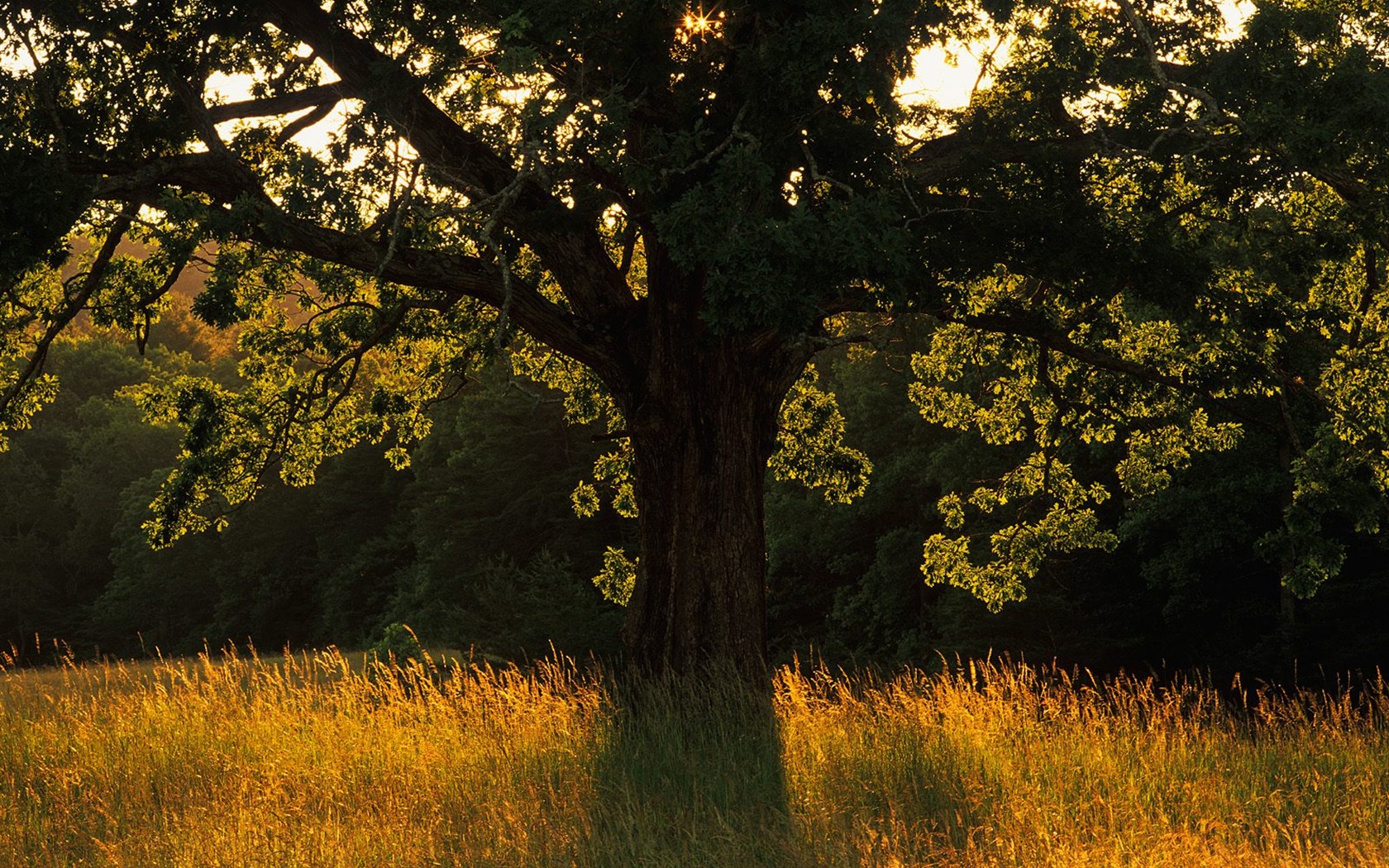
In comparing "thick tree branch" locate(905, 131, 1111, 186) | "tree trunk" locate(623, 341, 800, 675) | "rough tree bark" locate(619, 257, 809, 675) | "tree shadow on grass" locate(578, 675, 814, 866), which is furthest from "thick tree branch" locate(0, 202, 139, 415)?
"thick tree branch" locate(905, 131, 1111, 186)

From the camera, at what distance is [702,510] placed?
1141 centimetres

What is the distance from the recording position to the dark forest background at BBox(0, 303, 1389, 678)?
79.4 feet

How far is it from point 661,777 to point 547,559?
Result: 72.6 feet

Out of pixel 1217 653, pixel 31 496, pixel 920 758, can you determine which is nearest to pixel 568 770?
pixel 920 758

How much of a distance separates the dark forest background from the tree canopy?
144cm

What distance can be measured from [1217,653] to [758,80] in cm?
2025

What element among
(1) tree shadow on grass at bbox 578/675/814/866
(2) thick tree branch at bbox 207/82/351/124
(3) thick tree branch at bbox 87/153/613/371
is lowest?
(1) tree shadow on grass at bbox 578/675/814/866

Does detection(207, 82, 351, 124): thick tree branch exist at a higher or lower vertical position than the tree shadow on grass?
higher

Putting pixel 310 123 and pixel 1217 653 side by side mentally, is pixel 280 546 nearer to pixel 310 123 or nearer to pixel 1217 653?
pixel 1217 653

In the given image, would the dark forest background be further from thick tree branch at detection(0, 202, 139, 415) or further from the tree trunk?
thick tree branch at detection(0, 202, 139, 415)

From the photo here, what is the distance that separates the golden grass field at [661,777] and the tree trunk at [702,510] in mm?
767

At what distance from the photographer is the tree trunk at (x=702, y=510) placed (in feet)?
37.3

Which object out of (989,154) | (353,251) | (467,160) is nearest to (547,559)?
(467,160)

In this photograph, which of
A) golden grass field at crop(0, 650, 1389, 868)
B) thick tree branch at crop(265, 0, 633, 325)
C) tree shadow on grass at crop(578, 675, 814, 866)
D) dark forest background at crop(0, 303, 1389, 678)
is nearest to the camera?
tree shadow on grass at crop(578, 675, 814, 866)
